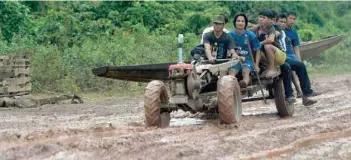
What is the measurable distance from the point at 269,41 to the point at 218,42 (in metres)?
1.29

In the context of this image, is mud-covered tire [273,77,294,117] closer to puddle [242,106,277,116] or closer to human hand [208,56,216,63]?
puddle [242,106,277,116]

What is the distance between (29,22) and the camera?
79.0ft

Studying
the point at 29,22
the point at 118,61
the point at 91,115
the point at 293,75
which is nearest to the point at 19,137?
the point at 91,115

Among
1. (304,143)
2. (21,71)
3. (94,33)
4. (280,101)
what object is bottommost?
(304,143)

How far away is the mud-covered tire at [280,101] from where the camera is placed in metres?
11.9

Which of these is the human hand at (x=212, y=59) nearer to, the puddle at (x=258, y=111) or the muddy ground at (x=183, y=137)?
the muddy ground at (x=183, y=137)

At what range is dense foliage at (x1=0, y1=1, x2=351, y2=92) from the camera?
19.0m

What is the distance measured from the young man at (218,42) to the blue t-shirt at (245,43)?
285 millimetres

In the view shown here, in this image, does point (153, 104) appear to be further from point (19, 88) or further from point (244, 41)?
point (19, 88)

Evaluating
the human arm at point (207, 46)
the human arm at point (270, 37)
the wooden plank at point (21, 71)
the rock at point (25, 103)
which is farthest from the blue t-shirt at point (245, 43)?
the wooden plank at point (21, 71)

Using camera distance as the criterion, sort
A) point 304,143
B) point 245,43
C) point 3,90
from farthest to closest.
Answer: point 3,90, point 245,43, point 304,143

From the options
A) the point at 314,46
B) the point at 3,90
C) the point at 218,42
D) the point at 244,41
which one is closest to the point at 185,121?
the point at 218,42

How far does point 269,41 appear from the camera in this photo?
11.8 m

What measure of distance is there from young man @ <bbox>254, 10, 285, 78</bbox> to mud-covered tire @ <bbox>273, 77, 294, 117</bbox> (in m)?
0.37
